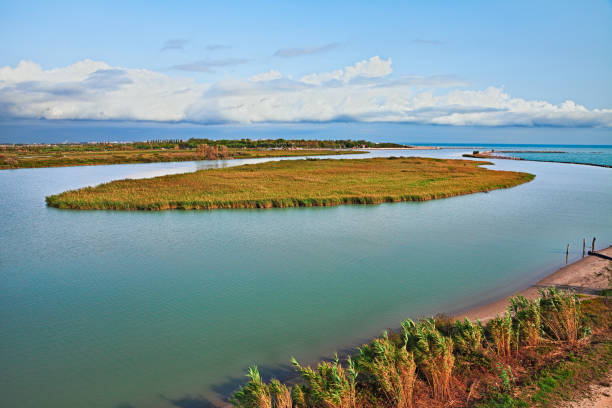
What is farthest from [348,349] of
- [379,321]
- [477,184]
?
[477,184]

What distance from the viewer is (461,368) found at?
29.9 feet

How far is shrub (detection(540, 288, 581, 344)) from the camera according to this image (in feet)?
34.1

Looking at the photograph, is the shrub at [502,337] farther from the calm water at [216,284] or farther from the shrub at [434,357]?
the calm water at [216,284]

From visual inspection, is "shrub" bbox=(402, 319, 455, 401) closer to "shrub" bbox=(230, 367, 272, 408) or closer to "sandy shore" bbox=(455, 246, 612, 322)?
"shrub" bbox=(230, 367, 272, 408)

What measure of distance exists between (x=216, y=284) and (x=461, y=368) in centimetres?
1145

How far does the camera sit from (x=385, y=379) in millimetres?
7922

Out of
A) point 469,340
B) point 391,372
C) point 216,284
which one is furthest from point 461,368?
point 216,284

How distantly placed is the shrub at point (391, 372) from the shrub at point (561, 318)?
15.8 feet

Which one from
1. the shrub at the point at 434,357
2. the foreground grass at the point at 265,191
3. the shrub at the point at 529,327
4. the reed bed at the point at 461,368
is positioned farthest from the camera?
the foreground grass at the point at 265,191

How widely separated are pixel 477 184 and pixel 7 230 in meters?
50.8

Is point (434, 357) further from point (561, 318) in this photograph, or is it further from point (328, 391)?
point (561, 318)

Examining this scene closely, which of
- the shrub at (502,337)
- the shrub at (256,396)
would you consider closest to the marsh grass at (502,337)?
the shrub at (502,337)

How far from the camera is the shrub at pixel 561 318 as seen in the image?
34.1 feet

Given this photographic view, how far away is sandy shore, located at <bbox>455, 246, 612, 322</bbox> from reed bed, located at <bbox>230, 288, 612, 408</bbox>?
103 inches
